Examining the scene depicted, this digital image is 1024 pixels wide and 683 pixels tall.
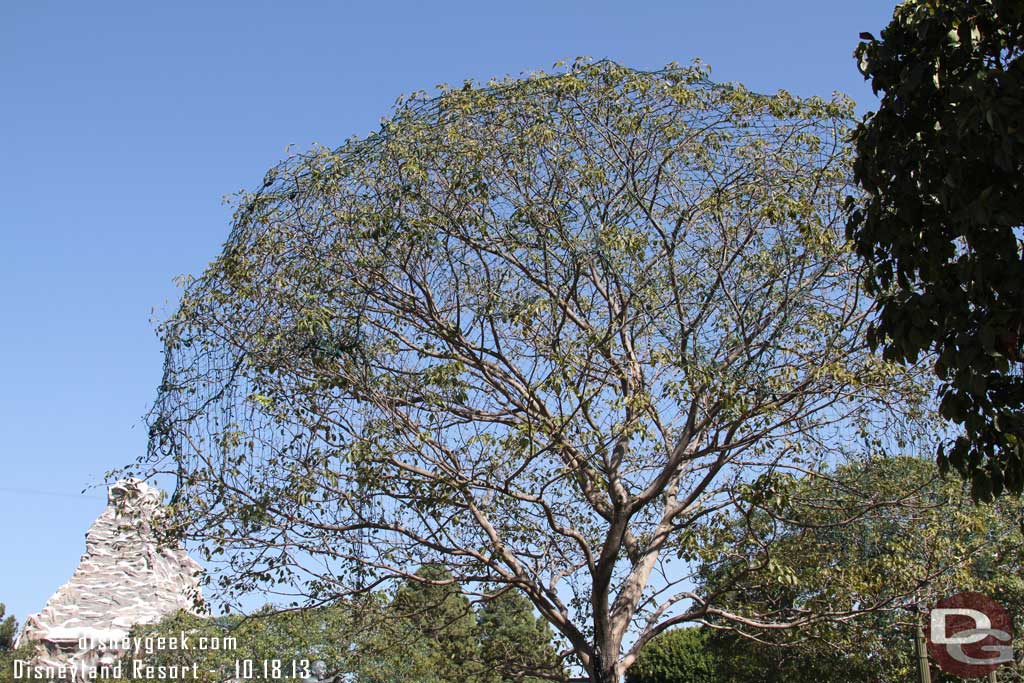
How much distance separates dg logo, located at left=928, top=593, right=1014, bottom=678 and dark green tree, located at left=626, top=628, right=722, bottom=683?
56.0ft

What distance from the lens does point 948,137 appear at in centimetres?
529

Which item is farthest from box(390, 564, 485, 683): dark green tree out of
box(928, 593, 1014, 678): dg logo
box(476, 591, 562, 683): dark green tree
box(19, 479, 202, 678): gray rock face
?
box(19, 479, 202, 678): gray rock face

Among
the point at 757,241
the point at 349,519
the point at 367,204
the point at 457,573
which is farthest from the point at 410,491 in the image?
the point at 757,241

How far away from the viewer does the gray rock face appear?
32.1 m

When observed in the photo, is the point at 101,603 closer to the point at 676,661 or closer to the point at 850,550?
the point at 676,661

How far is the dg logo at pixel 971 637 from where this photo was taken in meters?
14.2

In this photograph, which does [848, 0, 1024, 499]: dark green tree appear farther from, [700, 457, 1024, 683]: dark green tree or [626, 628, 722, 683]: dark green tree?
[626, 628, 722, 683]: dark green tree

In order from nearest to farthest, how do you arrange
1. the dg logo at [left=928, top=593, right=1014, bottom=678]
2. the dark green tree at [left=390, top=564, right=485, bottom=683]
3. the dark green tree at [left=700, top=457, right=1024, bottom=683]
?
the dark green tree at [left=700, top=457, right=1024, bottom=683]
the dark green tree at [left=390, top=564, right=485, bottom=683]
the dg logo at [left=928, top=593, right=1014, bottom=678]

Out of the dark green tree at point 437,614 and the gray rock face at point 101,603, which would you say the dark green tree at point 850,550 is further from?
the gray rock face at point 101,603

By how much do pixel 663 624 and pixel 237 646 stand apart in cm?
1287

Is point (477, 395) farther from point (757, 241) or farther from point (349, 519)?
point (757, 241)

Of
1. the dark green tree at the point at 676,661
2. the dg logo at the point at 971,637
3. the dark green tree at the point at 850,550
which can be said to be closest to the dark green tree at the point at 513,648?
the dark green tree at the point at 850,550

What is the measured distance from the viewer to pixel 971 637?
15.0m

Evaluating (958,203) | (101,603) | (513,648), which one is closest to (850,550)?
(513,648)
